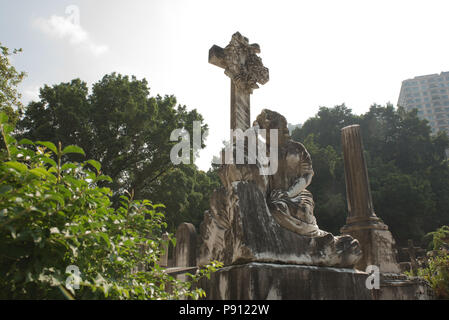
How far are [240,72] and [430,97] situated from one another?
104425 mm

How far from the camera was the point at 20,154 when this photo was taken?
1.48 meters

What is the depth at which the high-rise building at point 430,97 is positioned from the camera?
285 ft

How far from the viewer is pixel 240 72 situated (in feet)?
14.9

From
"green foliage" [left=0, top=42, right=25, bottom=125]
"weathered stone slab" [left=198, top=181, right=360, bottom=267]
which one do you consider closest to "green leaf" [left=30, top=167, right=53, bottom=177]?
"weathered stone slab" [left=198, top=181, right=360, bottom=267]

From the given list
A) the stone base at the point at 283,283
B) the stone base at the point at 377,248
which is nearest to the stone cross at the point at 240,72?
the stone base at the point at 283,283

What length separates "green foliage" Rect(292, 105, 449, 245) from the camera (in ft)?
76.1

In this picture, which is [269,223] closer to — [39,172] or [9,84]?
[39,172]

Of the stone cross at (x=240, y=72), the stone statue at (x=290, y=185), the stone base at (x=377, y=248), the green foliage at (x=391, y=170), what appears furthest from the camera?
the green foliage at (x=391, y=170)

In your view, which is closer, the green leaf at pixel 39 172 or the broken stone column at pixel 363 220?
the green leaf at pixel 39 172

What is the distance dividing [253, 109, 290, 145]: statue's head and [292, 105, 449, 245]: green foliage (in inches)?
790

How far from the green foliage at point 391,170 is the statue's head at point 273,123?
20069 mm

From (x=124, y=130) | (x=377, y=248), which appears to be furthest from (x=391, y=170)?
(x=377, y=248)

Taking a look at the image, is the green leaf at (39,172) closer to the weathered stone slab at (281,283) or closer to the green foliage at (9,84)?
the weathered stone slab at (281,283)

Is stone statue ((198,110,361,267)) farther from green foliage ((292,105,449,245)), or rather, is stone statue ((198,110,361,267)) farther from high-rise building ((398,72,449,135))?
high-rise building ((398,72,449,135))
